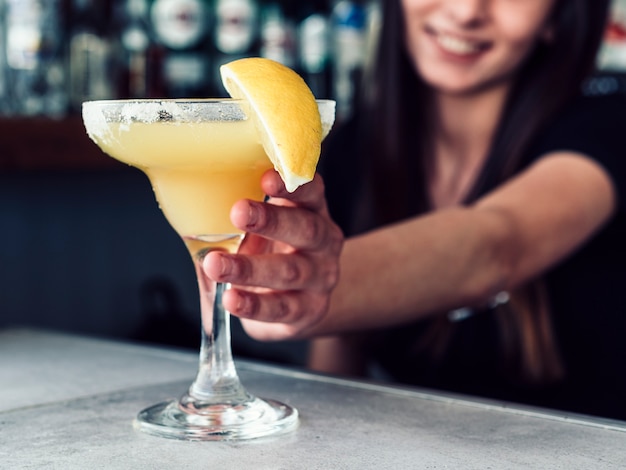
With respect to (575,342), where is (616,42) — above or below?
above

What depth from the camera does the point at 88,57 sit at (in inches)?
113

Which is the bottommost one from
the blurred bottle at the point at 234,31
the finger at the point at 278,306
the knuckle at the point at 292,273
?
the finger at the point at 278,306

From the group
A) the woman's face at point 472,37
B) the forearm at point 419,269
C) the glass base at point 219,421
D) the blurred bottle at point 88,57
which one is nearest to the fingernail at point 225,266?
the glass base at point 219,421

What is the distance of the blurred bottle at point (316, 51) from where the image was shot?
357 cm

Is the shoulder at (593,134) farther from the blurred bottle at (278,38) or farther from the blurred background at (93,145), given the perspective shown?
the blurred bottle at (278,38)

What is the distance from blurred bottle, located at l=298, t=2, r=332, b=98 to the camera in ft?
11.7

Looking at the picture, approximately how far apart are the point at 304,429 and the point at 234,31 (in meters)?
2.87

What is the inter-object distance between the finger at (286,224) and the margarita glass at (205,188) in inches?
2.0

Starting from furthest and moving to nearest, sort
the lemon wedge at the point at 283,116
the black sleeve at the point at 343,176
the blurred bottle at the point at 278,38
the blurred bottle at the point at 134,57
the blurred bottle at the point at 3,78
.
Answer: the blurred bottle at the point at 278,38, the blurred bottle at the point at 134,57, the blurred bottle at the point at 3,78, the black sleeve at the point at 343,176, the lemon wedge at the point at 283,116

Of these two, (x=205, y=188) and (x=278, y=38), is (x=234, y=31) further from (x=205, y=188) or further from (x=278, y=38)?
(x=205, y=188)

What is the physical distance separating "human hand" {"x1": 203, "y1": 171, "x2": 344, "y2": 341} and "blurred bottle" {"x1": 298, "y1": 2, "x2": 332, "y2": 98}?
2567mm

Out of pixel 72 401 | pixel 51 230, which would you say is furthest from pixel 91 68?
pixel 72 401

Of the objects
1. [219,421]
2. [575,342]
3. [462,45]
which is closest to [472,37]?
[462,45]

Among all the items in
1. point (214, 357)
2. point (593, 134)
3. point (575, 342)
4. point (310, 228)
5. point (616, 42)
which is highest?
point (616, 42)
